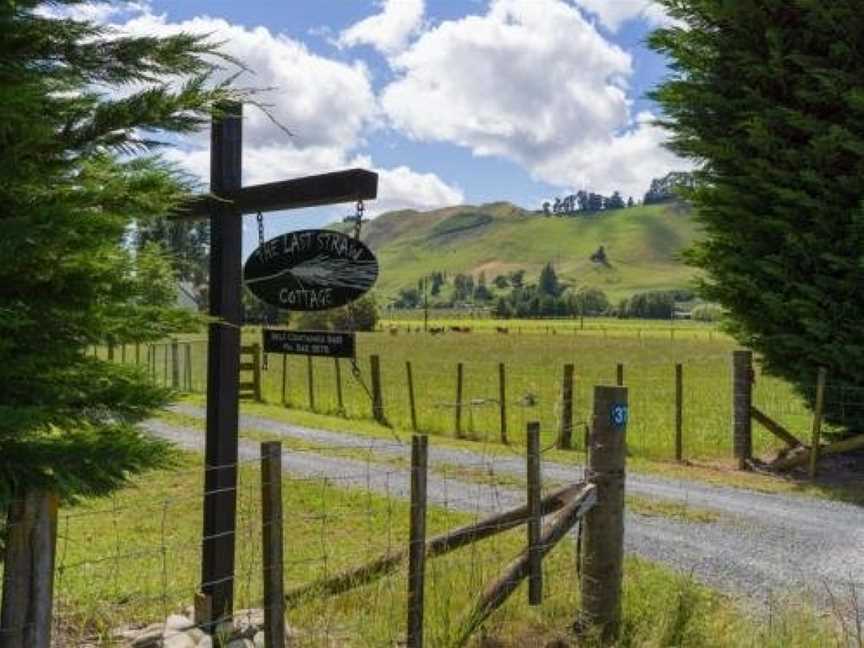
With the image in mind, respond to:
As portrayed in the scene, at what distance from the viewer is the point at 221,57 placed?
3.56 m

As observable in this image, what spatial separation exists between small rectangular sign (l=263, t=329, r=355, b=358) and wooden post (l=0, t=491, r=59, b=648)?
2.72 m

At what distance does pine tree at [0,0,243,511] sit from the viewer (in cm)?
296

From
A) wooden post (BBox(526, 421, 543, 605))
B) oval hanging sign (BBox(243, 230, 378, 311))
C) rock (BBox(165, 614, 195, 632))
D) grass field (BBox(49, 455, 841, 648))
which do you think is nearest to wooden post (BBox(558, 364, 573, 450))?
grass field (BBox(49, 455, 841, 648))

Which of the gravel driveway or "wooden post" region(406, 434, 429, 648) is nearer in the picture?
"wooden post" region(406, 434, 429, 648)

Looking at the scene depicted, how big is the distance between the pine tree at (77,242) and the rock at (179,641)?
149 centimetres

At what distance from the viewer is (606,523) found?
195 inches

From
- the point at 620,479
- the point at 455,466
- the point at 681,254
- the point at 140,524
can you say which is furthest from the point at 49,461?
the point at 681,254

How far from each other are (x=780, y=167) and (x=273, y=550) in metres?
10.4

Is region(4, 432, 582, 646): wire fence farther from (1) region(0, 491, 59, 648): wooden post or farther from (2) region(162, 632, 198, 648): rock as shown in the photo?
(1) region(0, 491, 59, 648): wooden post

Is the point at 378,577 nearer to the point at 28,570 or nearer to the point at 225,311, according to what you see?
the point at 225,311

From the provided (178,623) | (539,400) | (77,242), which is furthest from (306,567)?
(539,400)

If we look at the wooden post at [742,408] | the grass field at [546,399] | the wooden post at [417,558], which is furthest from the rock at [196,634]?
the wooden post at [742,408]

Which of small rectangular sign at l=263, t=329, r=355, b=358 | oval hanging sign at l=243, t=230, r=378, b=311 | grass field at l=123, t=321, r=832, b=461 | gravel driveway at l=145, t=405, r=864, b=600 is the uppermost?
oval hanging sign at l=243, t=230, r=378, b=311

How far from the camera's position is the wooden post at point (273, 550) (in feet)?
13.3
